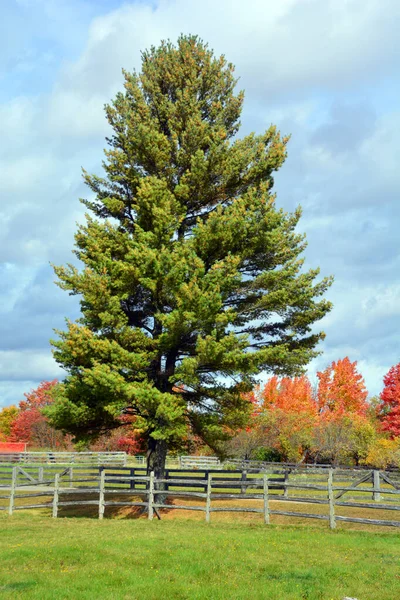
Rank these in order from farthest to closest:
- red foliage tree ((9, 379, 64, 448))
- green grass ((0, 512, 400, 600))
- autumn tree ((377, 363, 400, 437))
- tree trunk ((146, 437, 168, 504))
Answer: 1. red foliage tree ((9, 379, 64, 448))
2. autumn tree ((377, 363, 400, 437))
3. tree trunk ((146, 437, 168, 504))
4. green grass ((0, 512, 400, 600))

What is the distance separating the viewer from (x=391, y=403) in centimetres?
6116

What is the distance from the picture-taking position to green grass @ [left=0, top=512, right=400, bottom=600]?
9.84 m

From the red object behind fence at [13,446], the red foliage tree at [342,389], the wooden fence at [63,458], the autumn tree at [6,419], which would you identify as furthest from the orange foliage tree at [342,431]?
the autumn tree at [6,419]

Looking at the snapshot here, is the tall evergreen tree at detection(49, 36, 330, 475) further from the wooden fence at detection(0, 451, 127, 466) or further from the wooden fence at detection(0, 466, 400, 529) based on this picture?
the wooden fence at detection(0, 451, 127, 466)

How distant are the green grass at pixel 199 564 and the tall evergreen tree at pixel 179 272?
20.6 feet

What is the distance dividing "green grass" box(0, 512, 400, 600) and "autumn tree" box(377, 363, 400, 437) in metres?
41.0

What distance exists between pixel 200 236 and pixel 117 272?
365cm

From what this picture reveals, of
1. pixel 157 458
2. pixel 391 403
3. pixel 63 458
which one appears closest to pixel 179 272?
pixel 157 458

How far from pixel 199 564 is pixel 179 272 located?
12.1 meters

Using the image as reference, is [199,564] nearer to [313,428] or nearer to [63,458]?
[313,428]

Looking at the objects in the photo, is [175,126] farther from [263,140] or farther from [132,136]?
[263,140]

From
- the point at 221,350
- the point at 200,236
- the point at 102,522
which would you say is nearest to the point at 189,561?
the point at 102,522

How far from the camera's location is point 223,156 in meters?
24.9

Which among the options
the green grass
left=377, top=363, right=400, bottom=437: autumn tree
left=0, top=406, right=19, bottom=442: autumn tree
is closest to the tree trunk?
the green grass
